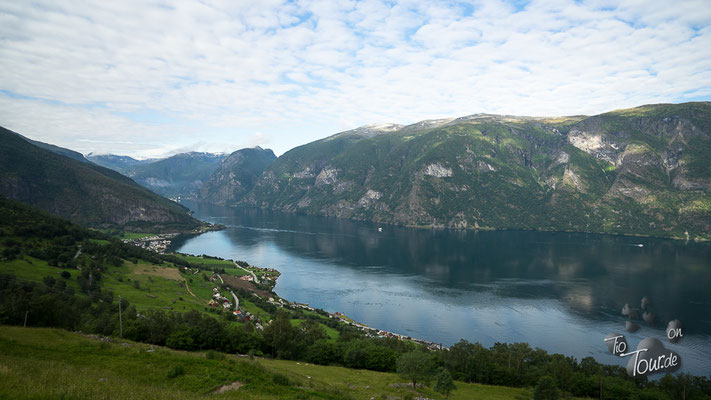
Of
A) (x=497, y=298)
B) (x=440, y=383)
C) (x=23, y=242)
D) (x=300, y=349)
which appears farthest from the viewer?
(x=497, y=298)

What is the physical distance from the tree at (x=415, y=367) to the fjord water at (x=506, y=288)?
141ft

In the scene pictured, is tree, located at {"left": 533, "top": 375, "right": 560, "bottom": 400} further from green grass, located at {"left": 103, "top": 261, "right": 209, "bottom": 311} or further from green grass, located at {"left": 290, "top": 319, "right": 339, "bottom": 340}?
green grass, located at {"left": 103, "top": 261, "right": 209, "bottom": 311}

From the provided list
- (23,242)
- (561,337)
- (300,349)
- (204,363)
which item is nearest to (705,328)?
(561,337)

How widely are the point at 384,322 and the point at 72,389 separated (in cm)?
7859

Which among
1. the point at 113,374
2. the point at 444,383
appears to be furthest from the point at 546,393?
the point at 113,374

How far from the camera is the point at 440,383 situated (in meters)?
33.2

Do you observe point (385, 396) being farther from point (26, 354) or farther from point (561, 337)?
point (561, 337)

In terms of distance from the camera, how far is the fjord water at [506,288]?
81125 millimetres

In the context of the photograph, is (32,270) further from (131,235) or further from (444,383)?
(131,235)

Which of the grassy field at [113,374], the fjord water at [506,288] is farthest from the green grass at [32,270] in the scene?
the fjord water at [506,288]

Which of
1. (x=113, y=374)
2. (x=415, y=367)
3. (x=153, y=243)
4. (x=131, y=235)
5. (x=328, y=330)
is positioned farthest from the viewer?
(x=131, y=235)

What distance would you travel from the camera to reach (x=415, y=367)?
3697 centimetres

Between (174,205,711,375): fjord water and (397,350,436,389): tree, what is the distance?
43.0 meters

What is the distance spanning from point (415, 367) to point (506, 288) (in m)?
89.2
